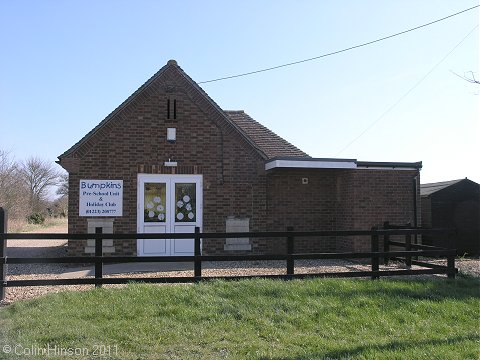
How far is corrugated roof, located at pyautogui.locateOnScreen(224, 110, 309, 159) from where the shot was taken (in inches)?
620

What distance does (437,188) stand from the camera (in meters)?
16.6

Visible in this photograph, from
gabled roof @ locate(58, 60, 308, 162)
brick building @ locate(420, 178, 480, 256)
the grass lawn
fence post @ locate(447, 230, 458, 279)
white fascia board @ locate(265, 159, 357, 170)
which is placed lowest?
the grass lawn

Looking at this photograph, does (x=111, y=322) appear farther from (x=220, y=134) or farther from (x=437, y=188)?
(x=437, y=188)

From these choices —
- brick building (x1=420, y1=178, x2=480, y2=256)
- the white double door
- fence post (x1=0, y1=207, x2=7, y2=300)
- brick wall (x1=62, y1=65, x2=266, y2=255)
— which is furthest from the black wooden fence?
brick building (x1=420, y1=178, x2=480, y2=256)

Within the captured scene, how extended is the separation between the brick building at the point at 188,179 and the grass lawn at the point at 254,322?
5377 mm

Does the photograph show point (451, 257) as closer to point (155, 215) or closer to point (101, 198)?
point (155, 215)

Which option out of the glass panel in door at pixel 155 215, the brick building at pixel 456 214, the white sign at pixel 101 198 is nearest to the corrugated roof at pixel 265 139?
the glass panel in door at pixel 155 215

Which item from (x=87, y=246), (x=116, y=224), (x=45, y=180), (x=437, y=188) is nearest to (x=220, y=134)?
(x=116, y=224)

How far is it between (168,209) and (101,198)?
1818mm

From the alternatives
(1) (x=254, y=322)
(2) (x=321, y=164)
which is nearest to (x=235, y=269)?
(2) (x=321, y=164)

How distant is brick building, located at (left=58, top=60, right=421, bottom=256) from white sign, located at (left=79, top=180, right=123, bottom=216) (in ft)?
0.08

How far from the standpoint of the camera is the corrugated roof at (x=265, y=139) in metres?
15.8

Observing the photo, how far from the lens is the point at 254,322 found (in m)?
6.16

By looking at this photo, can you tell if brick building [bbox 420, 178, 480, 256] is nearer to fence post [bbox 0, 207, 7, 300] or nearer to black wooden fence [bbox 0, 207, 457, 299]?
black wooden fence [bbox 0, 207, 457, 299]
